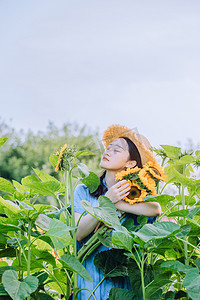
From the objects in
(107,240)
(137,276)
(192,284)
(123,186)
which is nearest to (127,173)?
(123,186)

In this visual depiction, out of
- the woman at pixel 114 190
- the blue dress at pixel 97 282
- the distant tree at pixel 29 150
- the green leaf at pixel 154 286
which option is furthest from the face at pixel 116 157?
the distant tree at pixel 29 150

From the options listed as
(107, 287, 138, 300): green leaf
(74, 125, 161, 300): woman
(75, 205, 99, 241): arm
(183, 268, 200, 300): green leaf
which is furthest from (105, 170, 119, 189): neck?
(183, 268, 200, 300): green leaf

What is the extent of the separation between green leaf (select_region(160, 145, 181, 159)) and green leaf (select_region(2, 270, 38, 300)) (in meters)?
0.67

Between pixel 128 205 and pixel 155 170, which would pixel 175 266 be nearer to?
pixel 128 205

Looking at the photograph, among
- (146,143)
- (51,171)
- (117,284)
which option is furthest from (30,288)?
(51,171)

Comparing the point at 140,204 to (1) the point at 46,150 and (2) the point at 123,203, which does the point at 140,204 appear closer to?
(2) the point at 123,203

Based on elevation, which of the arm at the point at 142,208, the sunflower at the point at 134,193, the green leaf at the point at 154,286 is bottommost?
the green leaf at the point at 154,286

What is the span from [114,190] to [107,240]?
192mm

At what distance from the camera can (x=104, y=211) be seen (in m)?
1.11

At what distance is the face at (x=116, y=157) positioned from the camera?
148 centimetres

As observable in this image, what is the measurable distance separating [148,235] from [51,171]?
30.1 ft

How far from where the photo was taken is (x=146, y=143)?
60.2 inches

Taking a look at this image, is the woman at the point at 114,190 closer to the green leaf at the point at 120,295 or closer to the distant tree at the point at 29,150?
the green leaf at the point at 120,295

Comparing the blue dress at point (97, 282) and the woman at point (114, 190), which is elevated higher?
the woman at point (114, 190)
